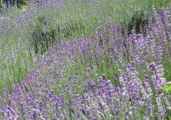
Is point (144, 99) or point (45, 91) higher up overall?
point (144, 99)

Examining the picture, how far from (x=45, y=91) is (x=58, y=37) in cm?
220

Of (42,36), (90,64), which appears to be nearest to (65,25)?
(42,36)

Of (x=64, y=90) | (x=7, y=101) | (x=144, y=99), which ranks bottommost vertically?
(x=7, y=101)

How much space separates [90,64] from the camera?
12.5ft

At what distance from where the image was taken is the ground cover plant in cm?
234

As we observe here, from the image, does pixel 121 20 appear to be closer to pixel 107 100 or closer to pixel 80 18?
pixel 80 18

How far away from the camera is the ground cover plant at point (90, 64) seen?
2.34 m

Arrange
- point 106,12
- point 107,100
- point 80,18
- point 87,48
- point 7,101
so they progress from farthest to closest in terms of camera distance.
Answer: point 80,18 < point 106,12 < point 87,48 < point 7,101 < point 107,100

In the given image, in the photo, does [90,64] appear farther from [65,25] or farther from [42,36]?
[42,36]

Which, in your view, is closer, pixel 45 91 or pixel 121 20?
pixel 45 91

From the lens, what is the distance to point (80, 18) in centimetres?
588

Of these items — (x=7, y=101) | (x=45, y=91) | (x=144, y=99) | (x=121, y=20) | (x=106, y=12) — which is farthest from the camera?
(x=106, y=12)

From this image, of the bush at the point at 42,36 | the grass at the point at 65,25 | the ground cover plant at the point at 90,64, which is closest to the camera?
the ground cover plant at the point at 90,64

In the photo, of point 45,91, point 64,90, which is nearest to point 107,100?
point 64,90
